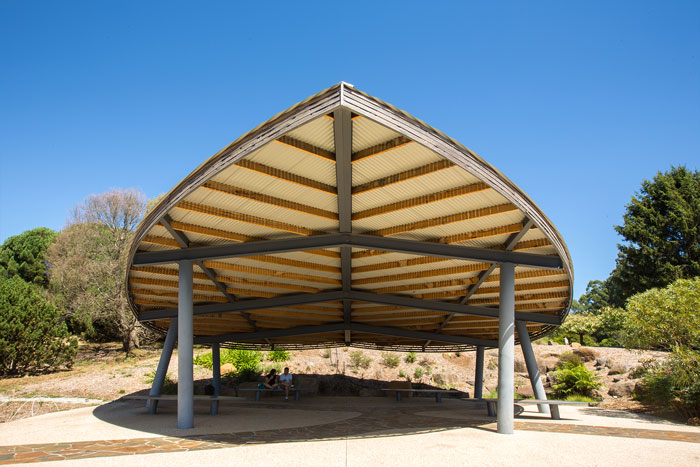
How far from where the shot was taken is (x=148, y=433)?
378 inches

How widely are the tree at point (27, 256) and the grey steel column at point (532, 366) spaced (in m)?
39.7

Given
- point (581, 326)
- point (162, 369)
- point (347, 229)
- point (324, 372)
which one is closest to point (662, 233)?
point (581, 326)

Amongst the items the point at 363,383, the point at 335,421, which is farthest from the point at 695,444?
the point at 363,383

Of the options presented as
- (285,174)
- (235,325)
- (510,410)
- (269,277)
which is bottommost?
(510,410)

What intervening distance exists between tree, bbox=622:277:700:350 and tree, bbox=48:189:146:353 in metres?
26.2

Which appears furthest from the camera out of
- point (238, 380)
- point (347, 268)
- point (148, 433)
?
point (238, 380)

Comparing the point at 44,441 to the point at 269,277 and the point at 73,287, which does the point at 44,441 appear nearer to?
the point at 269,277

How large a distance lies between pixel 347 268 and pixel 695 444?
27.6 ft

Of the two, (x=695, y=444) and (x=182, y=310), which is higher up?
(x=182, y=310)

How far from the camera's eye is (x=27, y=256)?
41.0 m

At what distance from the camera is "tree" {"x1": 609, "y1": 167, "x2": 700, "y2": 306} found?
26.7 meters

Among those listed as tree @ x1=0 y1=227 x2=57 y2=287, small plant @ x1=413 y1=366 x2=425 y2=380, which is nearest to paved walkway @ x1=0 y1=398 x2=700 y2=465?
small plant @ x1=413 y1=366 x2=425 y2=380

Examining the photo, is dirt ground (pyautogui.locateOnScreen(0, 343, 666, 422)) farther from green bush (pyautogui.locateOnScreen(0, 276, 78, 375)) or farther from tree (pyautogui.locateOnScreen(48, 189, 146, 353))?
tree (pyautogui.locateOnScreen(48, 189, 146, 353))

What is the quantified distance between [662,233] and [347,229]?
84.4ft
